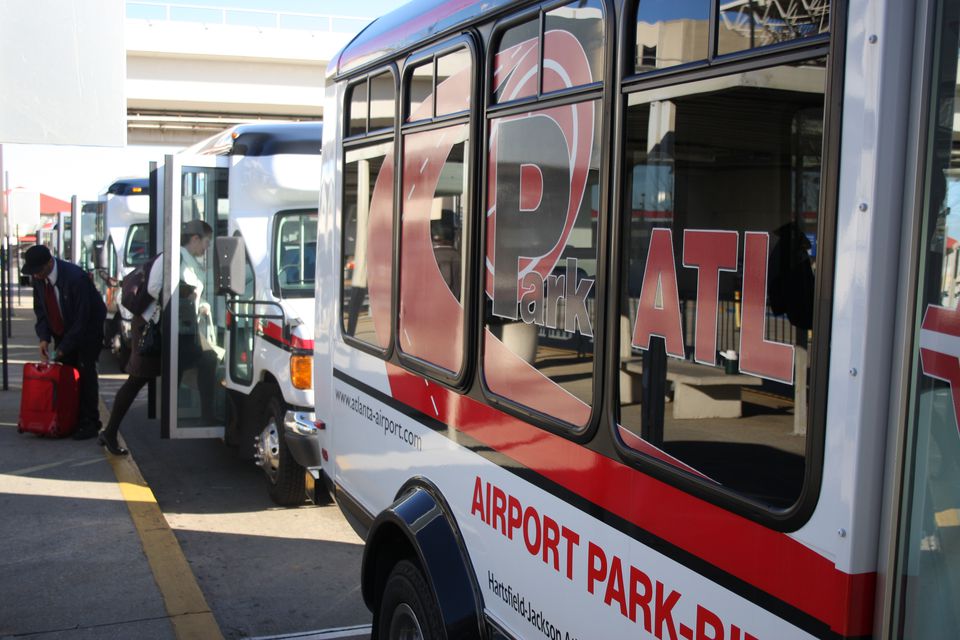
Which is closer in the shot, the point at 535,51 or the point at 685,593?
the point at 685,593

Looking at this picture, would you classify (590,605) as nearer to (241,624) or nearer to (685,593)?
(685,593)

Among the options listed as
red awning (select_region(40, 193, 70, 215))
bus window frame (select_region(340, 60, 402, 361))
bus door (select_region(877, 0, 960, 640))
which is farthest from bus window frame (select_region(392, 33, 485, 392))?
red awning (select_region(40, 193, 70, 215))

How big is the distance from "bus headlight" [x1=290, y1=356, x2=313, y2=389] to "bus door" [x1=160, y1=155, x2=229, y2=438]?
4.57ft

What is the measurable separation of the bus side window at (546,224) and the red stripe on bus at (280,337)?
Answer: 149 inches

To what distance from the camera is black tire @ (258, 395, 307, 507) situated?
701 cm

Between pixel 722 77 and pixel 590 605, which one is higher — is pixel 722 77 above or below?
above

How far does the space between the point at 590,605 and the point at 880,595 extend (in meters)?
0.96

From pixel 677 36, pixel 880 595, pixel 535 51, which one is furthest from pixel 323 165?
pixel 880 595

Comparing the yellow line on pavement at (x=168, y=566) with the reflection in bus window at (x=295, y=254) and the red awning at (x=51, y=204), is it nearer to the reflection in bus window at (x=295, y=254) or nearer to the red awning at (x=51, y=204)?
the reflection in bus window at (x=295, y=254)

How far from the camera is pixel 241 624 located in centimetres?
507

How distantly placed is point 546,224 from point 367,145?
187cm

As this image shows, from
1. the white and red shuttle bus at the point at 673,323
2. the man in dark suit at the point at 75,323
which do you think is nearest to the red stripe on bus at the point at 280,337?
the man in dark suit at the point at 75,323

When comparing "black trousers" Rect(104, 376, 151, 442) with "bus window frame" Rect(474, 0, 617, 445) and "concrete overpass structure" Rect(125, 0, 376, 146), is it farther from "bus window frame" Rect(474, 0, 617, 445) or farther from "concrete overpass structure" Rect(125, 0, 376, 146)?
"concrete overpass structure" Rect(125, 0, 376, 146)

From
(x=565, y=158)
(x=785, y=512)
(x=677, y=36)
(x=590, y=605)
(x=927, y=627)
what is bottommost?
(x=590, y=605)
